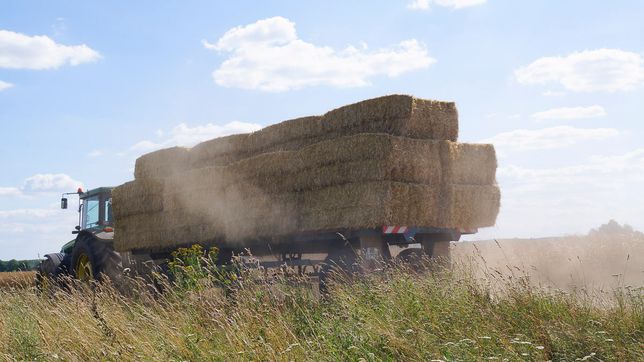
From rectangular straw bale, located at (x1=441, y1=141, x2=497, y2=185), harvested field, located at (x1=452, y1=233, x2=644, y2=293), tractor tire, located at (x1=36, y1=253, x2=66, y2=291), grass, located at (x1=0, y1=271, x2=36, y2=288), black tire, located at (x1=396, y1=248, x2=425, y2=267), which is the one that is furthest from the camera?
harvested field, located at (x1=452, y1=233, x2=644, y2=293)

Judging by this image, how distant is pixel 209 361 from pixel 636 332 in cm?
354

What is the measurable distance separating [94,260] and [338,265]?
5.71 metres

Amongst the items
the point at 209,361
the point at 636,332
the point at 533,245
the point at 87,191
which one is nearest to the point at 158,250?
the point at 87,191

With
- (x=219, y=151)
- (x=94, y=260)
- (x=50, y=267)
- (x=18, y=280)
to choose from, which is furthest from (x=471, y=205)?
(x=18, y=280)

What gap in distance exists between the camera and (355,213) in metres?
9.97

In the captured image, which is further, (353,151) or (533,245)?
(533,245)

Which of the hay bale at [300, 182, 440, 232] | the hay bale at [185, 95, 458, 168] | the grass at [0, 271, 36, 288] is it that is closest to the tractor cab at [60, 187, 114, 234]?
the grass at [0, 271, 36, 288]

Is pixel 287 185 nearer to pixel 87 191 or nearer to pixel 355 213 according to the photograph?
pixel 355 213

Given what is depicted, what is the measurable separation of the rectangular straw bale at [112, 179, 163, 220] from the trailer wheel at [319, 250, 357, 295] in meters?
4.34

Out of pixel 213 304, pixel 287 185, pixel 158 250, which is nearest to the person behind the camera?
pixel 213 304

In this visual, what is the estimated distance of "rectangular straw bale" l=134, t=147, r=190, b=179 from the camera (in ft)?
44.4

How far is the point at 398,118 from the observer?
407 inches

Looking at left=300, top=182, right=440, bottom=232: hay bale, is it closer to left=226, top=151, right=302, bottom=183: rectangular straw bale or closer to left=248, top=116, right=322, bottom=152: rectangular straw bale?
left=226, top=151, right=302, bottom=183: rectangular straw bale

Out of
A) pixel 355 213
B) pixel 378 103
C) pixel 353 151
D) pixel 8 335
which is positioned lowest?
pixel 8 335
